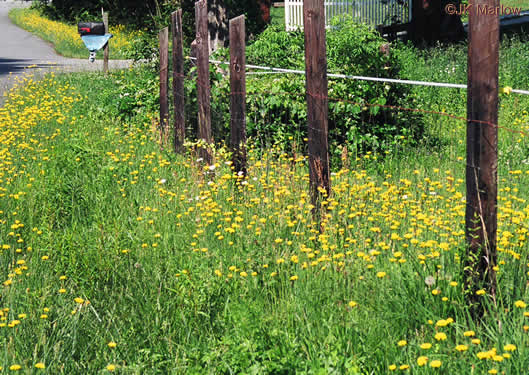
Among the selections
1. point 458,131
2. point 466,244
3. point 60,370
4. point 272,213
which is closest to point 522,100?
point 458,131

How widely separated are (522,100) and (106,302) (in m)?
7.89

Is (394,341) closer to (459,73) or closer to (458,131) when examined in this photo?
(458,131)

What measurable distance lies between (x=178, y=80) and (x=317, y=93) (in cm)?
399

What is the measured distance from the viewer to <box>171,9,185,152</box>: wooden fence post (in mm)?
9148

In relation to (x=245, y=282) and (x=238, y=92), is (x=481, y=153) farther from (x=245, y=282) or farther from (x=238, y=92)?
(x=238, y=92)

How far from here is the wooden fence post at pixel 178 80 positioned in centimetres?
915

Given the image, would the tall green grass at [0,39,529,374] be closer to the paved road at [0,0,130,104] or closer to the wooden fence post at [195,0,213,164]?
the wooden fence post at [195,0,213,164]

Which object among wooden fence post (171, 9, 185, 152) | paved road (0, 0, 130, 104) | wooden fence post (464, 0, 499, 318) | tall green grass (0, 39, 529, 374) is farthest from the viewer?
paved road (0, 0, 130, 104)

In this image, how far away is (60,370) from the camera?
3.65 metres

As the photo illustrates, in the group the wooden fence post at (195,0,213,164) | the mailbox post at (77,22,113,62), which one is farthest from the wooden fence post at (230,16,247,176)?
the mailbox post at (77,22,113,62)

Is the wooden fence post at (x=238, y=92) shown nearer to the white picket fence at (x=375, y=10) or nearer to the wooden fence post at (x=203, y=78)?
the wooden fence post at (x=203, y=78)

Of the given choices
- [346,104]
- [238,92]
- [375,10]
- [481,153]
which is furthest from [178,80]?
[375,10]

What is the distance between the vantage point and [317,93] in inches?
223

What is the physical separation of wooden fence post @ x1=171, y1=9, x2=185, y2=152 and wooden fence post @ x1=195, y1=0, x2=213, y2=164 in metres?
1.10
